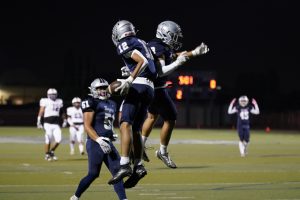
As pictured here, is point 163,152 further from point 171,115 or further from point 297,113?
point 297,113

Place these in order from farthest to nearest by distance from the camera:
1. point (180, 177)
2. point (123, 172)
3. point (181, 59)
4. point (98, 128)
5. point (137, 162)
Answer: point (180, 177) < point (98, 128) < point (181, 59) < point (137, 162) < point (123, 172)

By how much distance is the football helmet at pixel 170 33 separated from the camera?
1112 centimetres

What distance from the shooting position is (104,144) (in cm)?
1141

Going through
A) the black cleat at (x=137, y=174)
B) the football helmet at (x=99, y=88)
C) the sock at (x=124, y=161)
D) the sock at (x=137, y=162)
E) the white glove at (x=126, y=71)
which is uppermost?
A: the white glove at (x=126, y=71)

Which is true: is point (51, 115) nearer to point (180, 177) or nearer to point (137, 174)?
point (180, 177)

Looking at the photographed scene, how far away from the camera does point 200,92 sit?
168 feet

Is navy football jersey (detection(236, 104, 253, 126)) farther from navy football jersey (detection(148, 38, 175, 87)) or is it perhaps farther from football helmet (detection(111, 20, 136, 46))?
football helmet (detection(111, 20, 136, 46))

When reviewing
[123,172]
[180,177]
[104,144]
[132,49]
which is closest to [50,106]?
[180,177]

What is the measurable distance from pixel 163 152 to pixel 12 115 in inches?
2202

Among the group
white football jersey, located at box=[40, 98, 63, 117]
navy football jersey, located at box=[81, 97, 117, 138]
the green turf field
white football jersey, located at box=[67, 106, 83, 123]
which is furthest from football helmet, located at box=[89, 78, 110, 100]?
white football jersey, located at box=[67, 106, 83, 123]

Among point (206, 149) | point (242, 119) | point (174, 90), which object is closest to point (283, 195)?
point (242, 119)

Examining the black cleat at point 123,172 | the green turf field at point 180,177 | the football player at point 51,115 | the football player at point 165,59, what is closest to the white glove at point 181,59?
the football player at point 165,59

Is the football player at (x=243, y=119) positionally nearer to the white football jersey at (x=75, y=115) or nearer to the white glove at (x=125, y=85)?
the white football jersey at (x=75, y=115)

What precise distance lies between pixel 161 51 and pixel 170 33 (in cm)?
29
